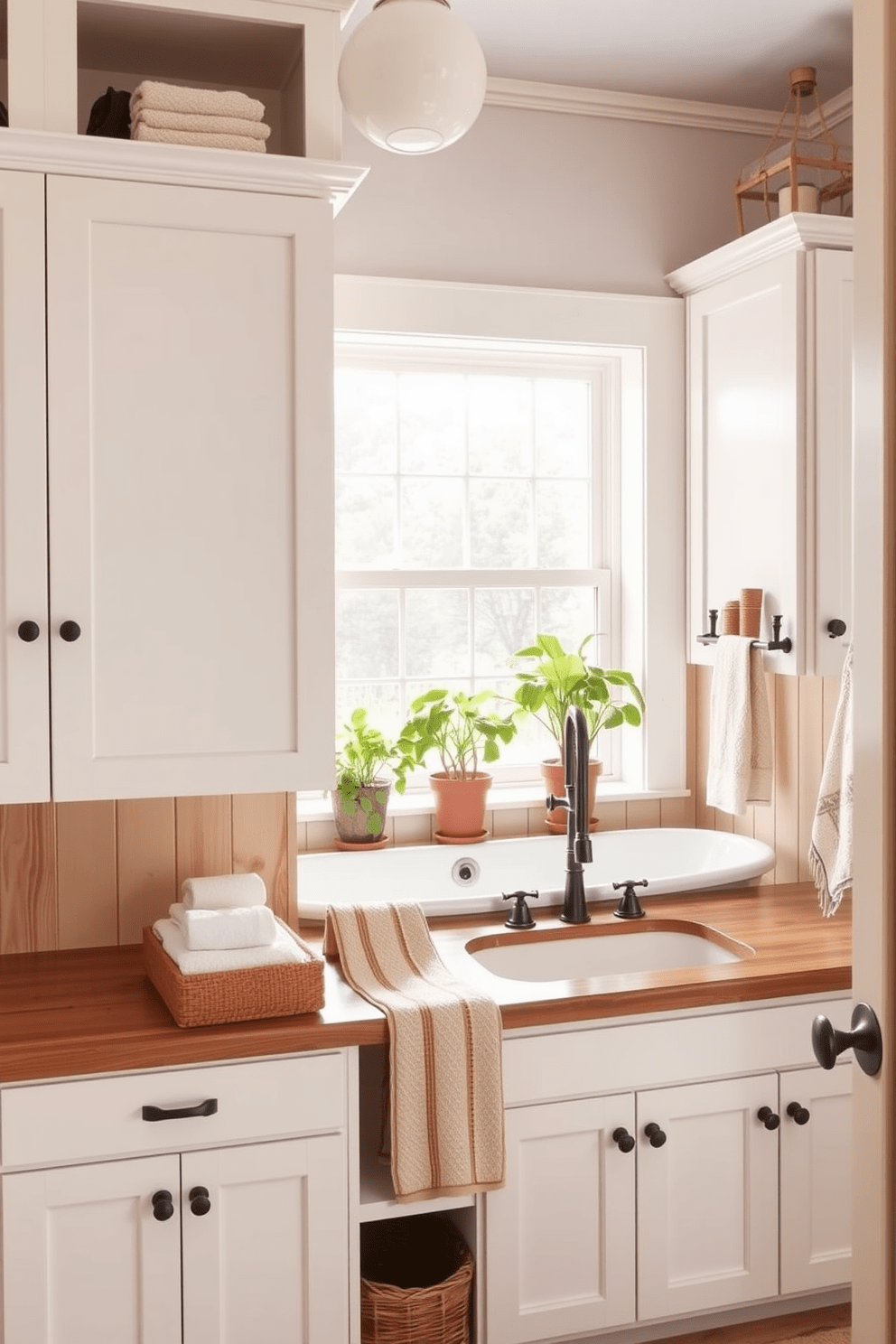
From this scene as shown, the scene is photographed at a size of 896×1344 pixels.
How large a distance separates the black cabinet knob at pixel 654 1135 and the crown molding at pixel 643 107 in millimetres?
2358

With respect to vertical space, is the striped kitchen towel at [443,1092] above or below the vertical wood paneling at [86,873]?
below

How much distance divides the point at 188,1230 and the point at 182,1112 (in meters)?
0.20

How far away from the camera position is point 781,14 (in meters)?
2.73

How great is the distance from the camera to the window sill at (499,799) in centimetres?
300

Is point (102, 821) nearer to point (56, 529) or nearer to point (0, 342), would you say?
point (56, 529)

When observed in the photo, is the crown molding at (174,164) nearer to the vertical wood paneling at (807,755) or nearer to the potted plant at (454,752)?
the potted plant at (454,752)

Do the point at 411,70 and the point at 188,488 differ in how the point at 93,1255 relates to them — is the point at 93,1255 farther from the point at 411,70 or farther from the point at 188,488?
the point at 411,70

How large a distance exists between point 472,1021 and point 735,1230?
28.6 inches

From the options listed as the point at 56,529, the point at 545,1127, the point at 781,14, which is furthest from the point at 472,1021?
the point at 781,14

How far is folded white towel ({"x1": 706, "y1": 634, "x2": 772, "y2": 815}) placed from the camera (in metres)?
2.89

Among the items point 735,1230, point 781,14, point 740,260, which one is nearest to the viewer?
point 735,1230

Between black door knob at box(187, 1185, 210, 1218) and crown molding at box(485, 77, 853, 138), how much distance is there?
2.50m

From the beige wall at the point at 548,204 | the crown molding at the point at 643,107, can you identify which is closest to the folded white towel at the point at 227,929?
the beige wall at the point at 548,204

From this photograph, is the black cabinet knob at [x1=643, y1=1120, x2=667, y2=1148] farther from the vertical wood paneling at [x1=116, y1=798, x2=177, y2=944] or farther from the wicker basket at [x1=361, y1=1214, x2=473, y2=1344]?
the vertical wood paneling at [x1=116, y1=798, x2=177, y2=944]
